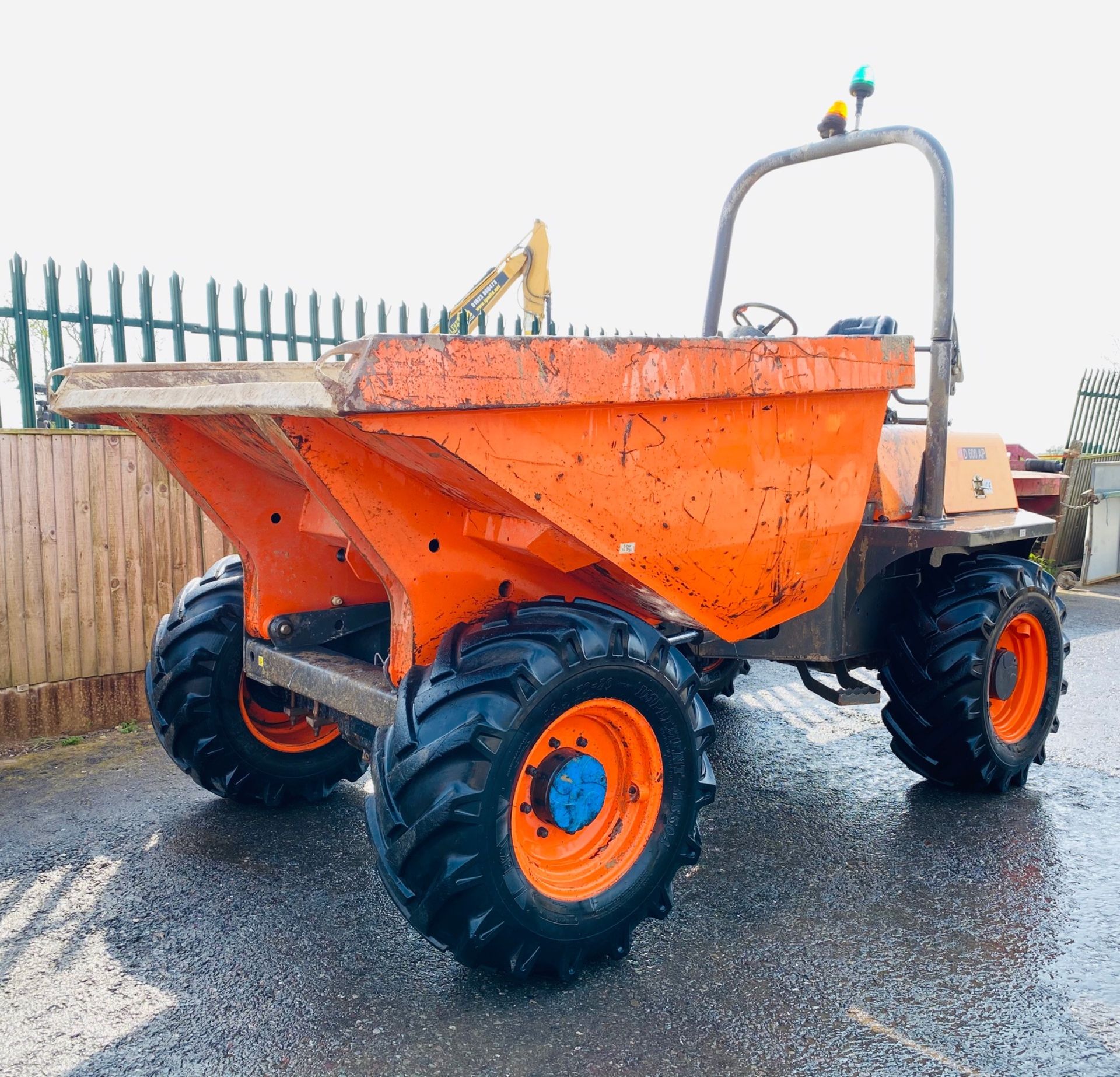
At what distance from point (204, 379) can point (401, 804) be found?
4.75ft

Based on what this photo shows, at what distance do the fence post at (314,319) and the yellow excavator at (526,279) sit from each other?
3737 mm

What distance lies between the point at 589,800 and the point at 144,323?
13.0 feet

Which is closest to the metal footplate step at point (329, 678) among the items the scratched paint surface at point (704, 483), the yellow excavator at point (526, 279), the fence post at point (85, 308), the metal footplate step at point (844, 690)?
the scratched paint surface at point (704, 483)

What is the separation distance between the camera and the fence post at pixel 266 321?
580 centimetres

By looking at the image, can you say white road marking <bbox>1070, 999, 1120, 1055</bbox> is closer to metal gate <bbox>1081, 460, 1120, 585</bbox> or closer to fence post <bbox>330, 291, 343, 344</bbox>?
fence post <bbox>330, 291, 343, 344</bbox>

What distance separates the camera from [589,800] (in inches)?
111

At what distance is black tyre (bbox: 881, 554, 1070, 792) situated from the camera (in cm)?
396

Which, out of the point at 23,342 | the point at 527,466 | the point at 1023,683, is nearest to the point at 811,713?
the point at 1023,683

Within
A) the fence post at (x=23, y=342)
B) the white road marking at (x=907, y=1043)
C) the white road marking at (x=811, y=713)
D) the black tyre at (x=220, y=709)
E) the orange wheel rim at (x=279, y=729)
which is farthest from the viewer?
the white road marking at (x=811, y=713)

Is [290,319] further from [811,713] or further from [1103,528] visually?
[1103,528]

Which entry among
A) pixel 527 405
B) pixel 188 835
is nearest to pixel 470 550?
pixel 527 405

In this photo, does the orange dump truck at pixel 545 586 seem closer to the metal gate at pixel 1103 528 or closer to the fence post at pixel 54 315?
the fence post at pixel 54 315

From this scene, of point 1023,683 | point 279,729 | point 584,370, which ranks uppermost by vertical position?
point 584,370

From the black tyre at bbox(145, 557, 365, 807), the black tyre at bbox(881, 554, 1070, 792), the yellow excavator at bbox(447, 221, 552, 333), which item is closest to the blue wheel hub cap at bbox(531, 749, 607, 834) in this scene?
the black tyre at bbox(145, 557, 365, 807)
